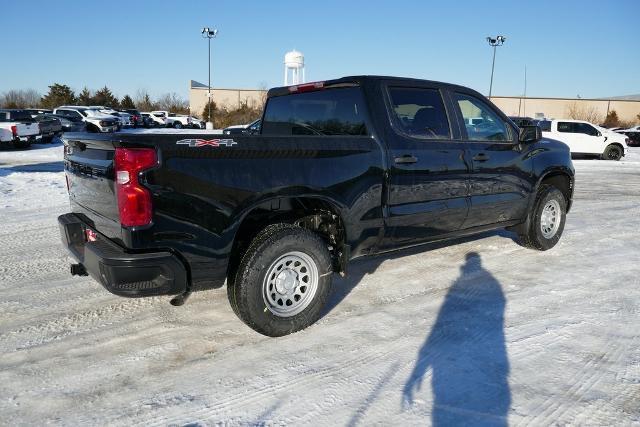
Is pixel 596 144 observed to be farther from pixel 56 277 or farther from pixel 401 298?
pixel 56 277

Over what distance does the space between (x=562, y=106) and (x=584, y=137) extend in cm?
4766

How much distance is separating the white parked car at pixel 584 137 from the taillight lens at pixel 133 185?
2113 centimetres

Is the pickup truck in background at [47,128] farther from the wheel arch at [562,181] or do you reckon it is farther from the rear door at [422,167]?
the wheel arch at [562,181]

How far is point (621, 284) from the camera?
15.8ft

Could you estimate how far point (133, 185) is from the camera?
2859mm

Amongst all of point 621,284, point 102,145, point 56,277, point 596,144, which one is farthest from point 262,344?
point 596,144

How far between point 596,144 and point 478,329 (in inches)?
812

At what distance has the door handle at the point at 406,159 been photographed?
405 cm

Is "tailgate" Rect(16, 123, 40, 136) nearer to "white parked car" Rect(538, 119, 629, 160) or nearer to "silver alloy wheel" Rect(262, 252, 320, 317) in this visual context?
"silver alloy wheel" Rect(262, 252, 320, 317)

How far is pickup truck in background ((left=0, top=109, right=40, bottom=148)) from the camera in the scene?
18500mm

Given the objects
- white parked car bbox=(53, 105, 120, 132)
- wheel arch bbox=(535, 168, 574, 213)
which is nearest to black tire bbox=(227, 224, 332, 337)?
wheel arch bbox=(535, 168, 574, 213)

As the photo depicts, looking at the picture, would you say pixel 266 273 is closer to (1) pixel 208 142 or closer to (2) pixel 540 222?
(1) pixel 208 142

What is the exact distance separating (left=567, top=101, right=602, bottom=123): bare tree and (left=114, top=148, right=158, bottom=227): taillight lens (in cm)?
6560

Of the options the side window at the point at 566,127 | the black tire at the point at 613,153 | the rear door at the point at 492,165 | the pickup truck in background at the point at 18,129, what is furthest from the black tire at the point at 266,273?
the black tire at the point at 613,153
